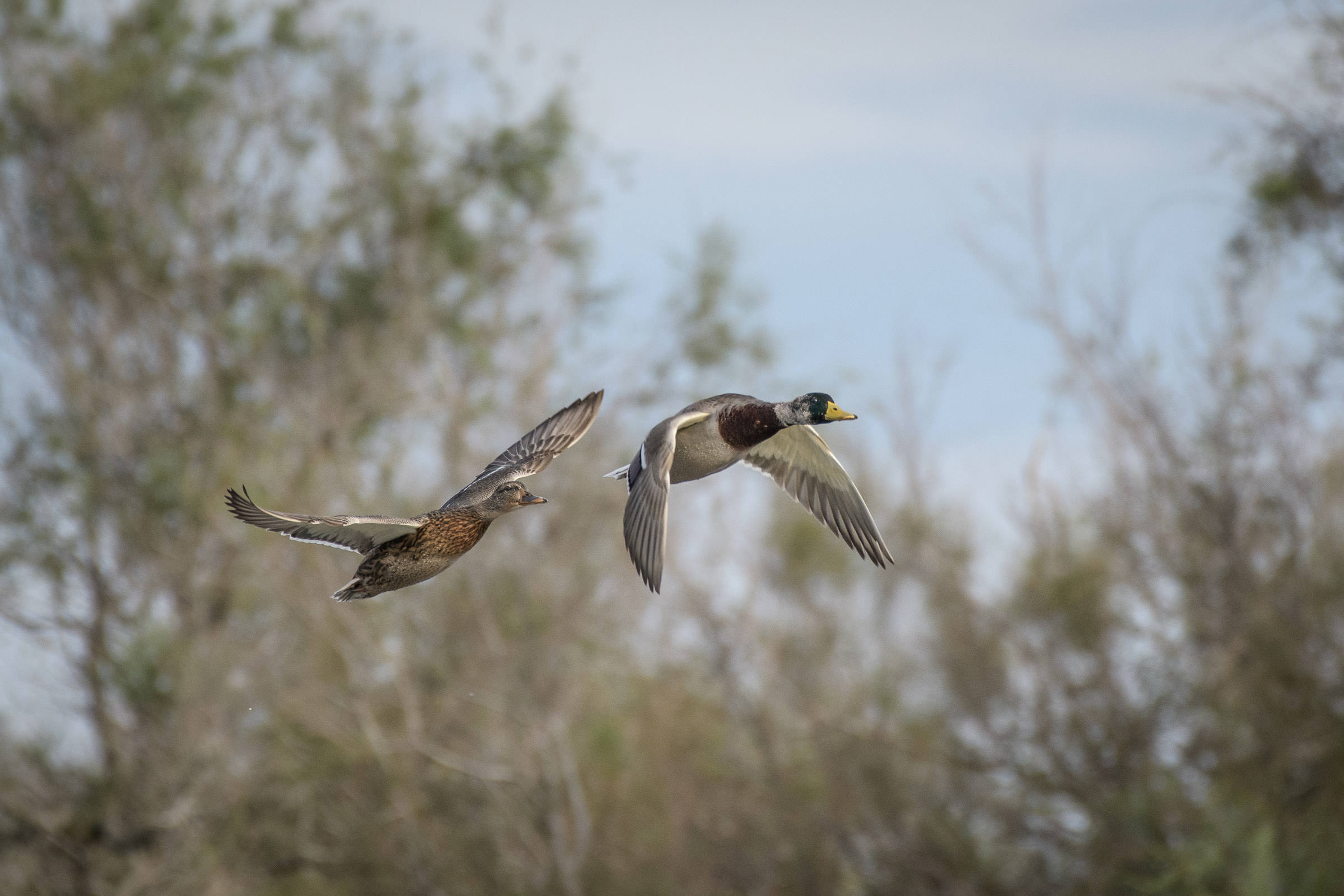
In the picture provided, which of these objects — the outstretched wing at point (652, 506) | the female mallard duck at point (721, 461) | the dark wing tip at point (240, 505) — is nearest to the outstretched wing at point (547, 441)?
the female mallard duck at point (721, 461)

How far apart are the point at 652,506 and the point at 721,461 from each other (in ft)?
1.42

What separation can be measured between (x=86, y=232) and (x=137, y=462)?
9.95 feet

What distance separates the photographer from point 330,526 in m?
2.73

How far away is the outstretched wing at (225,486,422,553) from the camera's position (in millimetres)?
2576

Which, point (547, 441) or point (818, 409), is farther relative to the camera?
point (547, 441)

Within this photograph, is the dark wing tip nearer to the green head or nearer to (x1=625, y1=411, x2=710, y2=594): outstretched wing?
(x1=625, y1=411, x2=710, y2=594): outstretched wing

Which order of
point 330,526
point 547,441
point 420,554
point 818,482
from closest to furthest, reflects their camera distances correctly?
point 330,526 < point 420,554 < point 547,441 < point 818,482

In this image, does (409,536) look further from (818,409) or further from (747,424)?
(818,409)

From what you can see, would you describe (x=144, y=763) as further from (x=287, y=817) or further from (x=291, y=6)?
(x=291, y=6)

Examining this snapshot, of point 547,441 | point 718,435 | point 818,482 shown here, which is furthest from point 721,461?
point 818,482

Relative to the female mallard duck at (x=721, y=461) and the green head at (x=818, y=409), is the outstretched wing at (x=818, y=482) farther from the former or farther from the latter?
the green head at (x=818, y=409)

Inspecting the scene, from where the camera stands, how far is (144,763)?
46.5 feet

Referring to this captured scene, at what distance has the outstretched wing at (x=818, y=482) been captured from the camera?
13.3ft

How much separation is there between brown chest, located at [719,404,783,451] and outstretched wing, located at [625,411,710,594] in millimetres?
110
